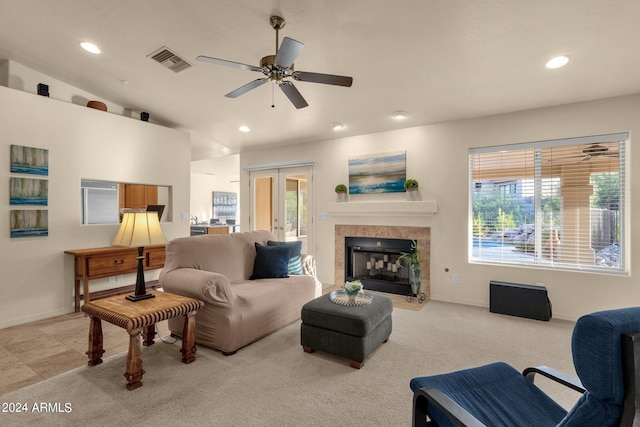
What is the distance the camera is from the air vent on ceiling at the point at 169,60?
127 inches

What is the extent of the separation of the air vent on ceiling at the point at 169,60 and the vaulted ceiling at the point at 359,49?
0.20 ft

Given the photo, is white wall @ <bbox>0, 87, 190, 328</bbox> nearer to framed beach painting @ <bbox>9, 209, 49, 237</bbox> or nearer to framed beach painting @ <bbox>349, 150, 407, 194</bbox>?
framed beach painting @ <bbox>9, 209, 49, 237</bbox>

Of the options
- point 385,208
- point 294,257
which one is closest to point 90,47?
point 294,257

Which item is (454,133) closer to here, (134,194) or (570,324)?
(570,324)

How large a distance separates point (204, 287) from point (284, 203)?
3.39m

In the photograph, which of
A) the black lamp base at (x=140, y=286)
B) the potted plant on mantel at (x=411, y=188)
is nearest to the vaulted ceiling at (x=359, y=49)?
the potted plant on mantel at (x=411, y=188)

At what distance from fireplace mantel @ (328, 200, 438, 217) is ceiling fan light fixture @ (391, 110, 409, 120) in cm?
118

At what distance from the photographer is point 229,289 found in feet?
9.02

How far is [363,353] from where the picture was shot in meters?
2.47

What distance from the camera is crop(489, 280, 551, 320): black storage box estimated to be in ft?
11.8

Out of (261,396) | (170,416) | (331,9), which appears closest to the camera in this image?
(170,416)

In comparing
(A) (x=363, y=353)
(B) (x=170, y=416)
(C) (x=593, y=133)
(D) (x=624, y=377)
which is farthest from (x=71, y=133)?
(C) (x=593, y=133)

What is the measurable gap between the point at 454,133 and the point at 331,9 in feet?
8.63

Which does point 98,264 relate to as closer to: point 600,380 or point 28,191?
point 28,191
